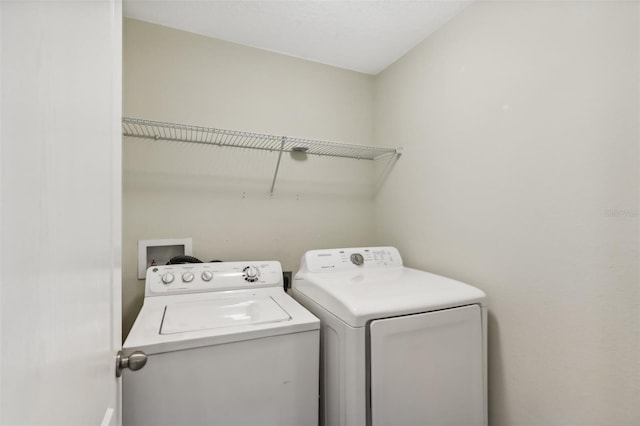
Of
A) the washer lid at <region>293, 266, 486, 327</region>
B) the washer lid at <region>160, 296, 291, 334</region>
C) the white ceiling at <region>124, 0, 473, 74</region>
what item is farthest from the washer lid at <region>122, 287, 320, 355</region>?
the white ceiling at <region>124, 0, 473, 74</region>

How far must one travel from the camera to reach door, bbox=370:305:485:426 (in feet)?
3.71

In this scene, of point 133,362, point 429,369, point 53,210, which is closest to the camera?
point 53,210

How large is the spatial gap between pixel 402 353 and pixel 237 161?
1.48 metres

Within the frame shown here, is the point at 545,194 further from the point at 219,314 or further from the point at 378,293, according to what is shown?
the point at 219,314

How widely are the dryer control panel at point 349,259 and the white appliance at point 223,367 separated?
32 centimetres

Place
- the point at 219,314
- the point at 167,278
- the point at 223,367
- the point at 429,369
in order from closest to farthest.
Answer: the point at 223,367 → the point at 429,369 → the point at 219,314 → the point at 167,278

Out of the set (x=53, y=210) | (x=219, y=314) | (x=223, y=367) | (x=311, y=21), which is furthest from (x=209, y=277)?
(x=311, y=21)

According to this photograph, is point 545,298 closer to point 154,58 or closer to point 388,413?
point 388,413

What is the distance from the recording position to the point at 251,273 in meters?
1.69

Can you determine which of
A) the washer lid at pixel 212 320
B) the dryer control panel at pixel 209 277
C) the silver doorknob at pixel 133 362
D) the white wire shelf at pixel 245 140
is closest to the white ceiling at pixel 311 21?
the white wire shelf at pixel 245 140

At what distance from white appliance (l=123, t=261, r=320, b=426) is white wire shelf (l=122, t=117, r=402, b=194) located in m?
0.92

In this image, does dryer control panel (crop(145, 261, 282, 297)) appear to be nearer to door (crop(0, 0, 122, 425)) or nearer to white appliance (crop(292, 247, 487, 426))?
white appliance (crop(292, 247, 487, 426))

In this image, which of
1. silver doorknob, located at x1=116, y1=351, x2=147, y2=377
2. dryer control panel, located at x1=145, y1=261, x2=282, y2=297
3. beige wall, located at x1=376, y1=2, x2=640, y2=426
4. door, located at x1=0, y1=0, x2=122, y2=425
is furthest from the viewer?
dryer control panel, located at x1=145, y1=261, x2=282, y2=297

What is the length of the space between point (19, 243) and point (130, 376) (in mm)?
969
